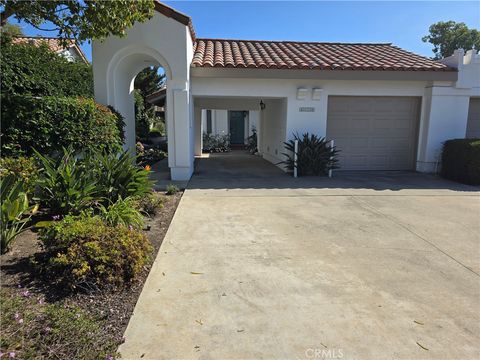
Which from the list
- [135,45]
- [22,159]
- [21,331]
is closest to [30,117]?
[22,159]

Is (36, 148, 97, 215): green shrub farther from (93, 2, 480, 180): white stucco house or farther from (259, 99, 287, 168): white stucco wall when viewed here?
(259, 99, 287, 168): white stucco wall

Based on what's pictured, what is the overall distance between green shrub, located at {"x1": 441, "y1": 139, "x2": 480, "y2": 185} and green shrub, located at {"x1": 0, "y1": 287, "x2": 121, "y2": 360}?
9.40 meters

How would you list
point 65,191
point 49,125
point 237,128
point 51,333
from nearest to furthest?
point 51,333 → point 65,191 → point 49,125 → point 237,128

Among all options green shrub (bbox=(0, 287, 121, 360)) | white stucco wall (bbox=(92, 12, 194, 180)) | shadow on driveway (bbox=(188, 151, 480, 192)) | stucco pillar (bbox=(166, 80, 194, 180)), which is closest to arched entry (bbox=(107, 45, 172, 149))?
white stucco wall (bbox=(92, 12, 194, 180))

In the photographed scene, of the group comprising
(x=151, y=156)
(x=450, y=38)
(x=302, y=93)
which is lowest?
(x=151, y=156)

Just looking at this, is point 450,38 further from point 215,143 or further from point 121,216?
point 121,216

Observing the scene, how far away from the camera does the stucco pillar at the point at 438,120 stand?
1032 centimetres

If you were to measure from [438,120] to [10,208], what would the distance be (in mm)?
10955

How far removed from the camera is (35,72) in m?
7.22

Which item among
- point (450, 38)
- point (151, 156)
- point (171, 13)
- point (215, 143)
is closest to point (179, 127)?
point (171, 13)

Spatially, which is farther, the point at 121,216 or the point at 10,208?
the point at 121,216

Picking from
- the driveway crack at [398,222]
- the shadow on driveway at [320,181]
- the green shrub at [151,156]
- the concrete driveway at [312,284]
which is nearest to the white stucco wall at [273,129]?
the shadow on driveway at [320,181]

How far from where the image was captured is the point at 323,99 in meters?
10.3

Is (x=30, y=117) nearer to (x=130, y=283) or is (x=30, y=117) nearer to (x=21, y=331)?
(x=130, y=283)
